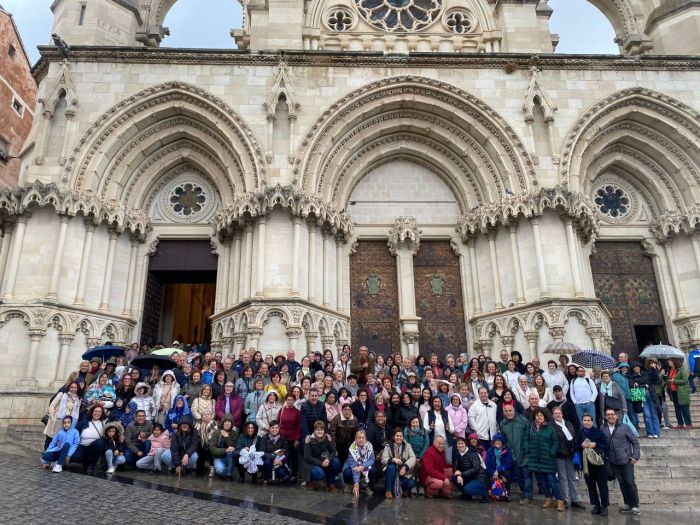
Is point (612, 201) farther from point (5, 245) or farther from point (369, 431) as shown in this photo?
point (5, 245)

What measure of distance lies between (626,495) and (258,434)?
5.53 metres

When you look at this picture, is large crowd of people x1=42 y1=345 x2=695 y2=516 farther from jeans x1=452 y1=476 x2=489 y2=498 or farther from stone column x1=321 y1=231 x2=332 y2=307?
stone column x1=321 y1=231 x2=332 y2=307

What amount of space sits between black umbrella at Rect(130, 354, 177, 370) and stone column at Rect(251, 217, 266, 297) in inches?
120

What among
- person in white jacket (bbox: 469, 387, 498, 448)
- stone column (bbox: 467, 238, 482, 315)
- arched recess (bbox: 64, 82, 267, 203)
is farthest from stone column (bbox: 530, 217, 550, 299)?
arched recess (bbox: 64, 82, 267, 203)

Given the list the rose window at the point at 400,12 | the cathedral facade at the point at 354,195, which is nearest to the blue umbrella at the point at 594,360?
the cathedral facade at the point at 354,195

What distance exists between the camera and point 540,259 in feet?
43.5

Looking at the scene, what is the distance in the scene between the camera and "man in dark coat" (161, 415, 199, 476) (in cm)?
792

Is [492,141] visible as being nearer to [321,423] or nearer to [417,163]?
[417,163]

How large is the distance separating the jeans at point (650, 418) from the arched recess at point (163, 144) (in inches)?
410

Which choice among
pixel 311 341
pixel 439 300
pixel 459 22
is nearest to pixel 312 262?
pixel 311 341

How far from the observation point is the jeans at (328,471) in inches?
295

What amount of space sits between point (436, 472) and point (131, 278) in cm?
1093

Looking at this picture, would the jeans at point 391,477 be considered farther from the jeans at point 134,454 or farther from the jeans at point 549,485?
the jeans at point 134,454

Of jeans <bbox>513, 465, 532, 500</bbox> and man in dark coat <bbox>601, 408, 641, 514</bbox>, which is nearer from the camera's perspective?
man in dark coat <bbox>601, 408, 641, 514</bbox>
